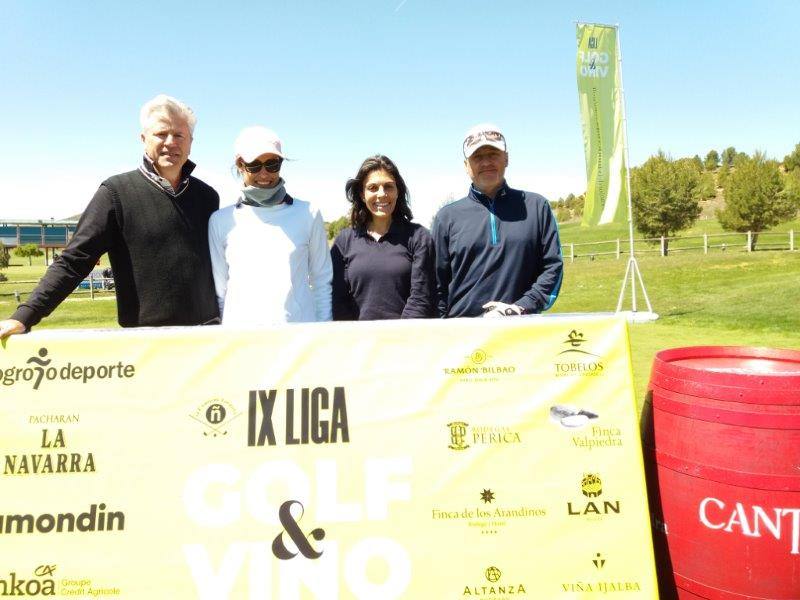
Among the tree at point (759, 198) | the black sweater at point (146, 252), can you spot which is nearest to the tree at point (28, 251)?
the tree at point (759, 198)

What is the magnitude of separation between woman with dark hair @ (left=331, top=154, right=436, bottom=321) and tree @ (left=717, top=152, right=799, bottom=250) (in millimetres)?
42495

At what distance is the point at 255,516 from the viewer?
7.64 feet

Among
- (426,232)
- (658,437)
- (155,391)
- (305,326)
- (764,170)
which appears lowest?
(658,437)

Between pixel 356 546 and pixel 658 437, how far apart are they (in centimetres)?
130

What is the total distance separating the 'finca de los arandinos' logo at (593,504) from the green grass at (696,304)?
3.27 meters

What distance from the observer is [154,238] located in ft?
9.48

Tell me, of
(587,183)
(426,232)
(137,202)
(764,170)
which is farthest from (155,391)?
(764,170)

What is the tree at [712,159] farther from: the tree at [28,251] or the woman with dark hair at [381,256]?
the woman with dark hair at [381,256]

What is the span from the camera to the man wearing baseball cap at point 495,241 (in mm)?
3254

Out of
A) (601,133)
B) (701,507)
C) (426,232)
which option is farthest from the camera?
(601,133)

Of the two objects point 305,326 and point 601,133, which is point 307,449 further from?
point 601,133

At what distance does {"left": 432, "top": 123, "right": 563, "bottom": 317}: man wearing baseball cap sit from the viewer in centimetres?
325

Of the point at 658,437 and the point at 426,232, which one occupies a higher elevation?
the point at 426,232

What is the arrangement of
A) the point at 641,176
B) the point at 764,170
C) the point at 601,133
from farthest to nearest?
the point at 641,176
the point at 764,170
the point at 601,133
